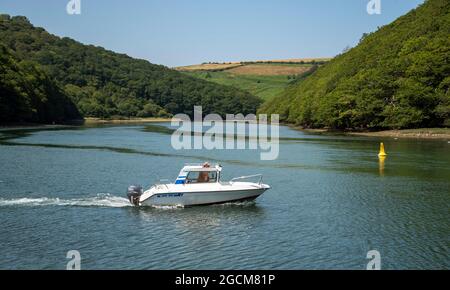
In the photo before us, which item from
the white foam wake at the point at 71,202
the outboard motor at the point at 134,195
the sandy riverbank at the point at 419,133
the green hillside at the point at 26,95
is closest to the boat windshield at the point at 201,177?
the outboard motor at the point at 134,195

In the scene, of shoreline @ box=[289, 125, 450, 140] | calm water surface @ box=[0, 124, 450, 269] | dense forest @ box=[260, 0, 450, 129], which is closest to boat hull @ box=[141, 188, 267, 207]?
calm water surface @ box=[0, 124, 450, 269]

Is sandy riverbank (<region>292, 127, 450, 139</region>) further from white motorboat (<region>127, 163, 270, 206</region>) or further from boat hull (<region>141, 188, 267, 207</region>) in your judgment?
boat hull (<region>141, 188, 267, 207</region>)

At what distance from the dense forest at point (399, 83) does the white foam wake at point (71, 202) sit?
3692 inches

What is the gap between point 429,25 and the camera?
153250mm

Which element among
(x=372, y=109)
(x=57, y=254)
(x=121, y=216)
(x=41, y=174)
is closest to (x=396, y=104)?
(x=372, y=109)

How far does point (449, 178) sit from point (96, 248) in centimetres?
3785

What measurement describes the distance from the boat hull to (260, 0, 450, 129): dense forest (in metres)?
90.3

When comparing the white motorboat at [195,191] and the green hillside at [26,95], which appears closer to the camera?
the white motorboat at [195,191]

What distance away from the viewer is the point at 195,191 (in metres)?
39.5

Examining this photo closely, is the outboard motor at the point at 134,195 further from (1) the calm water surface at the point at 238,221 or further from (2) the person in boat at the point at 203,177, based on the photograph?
(2) the person in boat at the point at 203,177

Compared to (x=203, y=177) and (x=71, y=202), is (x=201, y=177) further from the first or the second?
(x=71, y=202)

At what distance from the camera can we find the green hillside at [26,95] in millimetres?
147750

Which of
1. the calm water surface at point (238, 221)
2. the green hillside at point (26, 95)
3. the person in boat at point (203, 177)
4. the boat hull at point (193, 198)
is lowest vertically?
the calm water surface at point (238, 221)

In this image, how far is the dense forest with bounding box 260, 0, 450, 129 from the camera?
12462 centimetres
